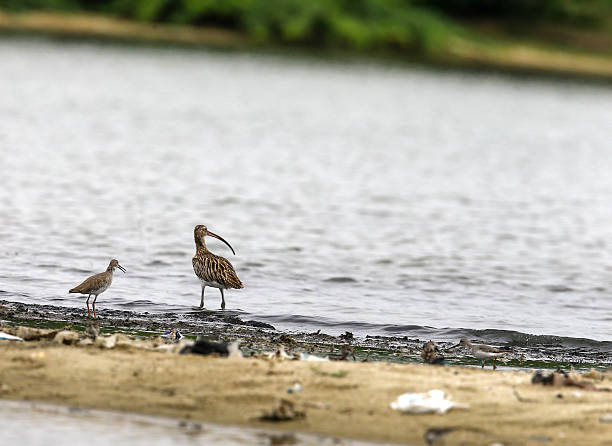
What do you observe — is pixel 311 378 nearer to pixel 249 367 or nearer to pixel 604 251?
pixel 249 367

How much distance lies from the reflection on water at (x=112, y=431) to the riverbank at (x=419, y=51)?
6153 cm

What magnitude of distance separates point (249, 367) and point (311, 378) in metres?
0.52

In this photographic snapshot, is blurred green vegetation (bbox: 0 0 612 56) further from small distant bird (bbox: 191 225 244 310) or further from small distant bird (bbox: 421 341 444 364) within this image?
small distant bird (bbox: 421 341 444 364)

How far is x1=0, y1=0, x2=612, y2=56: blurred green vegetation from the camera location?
2840 inches

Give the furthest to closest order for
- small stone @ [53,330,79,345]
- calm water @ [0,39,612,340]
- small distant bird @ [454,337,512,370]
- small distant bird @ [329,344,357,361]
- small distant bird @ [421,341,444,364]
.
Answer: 1. calm water @ [0,39,612,340]
2. small distant bird @ [454,337,512,370]
3. small distant bird @ [421,341,444,364]
4. small distant bird @ [329,344,357,361]
5. small stone @ [53,330,79,345]

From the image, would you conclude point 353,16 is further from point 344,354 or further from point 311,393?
point 311,393

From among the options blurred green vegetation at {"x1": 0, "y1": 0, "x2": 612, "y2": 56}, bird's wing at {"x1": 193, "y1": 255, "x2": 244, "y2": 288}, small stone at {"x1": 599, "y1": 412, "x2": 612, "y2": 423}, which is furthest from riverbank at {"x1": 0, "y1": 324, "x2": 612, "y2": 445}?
blurred green vegetation at {"x1": 0, "y1": 0, "x2": 612, "y2": 56}

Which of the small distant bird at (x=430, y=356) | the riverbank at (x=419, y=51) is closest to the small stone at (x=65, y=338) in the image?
the small distant bird at (x=430, y=356)

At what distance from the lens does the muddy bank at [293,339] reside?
456 inches

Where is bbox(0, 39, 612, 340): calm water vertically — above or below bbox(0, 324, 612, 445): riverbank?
above

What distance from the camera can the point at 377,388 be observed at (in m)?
9.11

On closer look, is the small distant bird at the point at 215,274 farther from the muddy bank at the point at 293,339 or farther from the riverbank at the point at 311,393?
the riverbank at the point at 311,393

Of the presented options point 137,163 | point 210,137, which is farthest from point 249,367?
point 210,137

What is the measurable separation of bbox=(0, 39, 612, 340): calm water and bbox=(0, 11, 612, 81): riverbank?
43.2 feet
